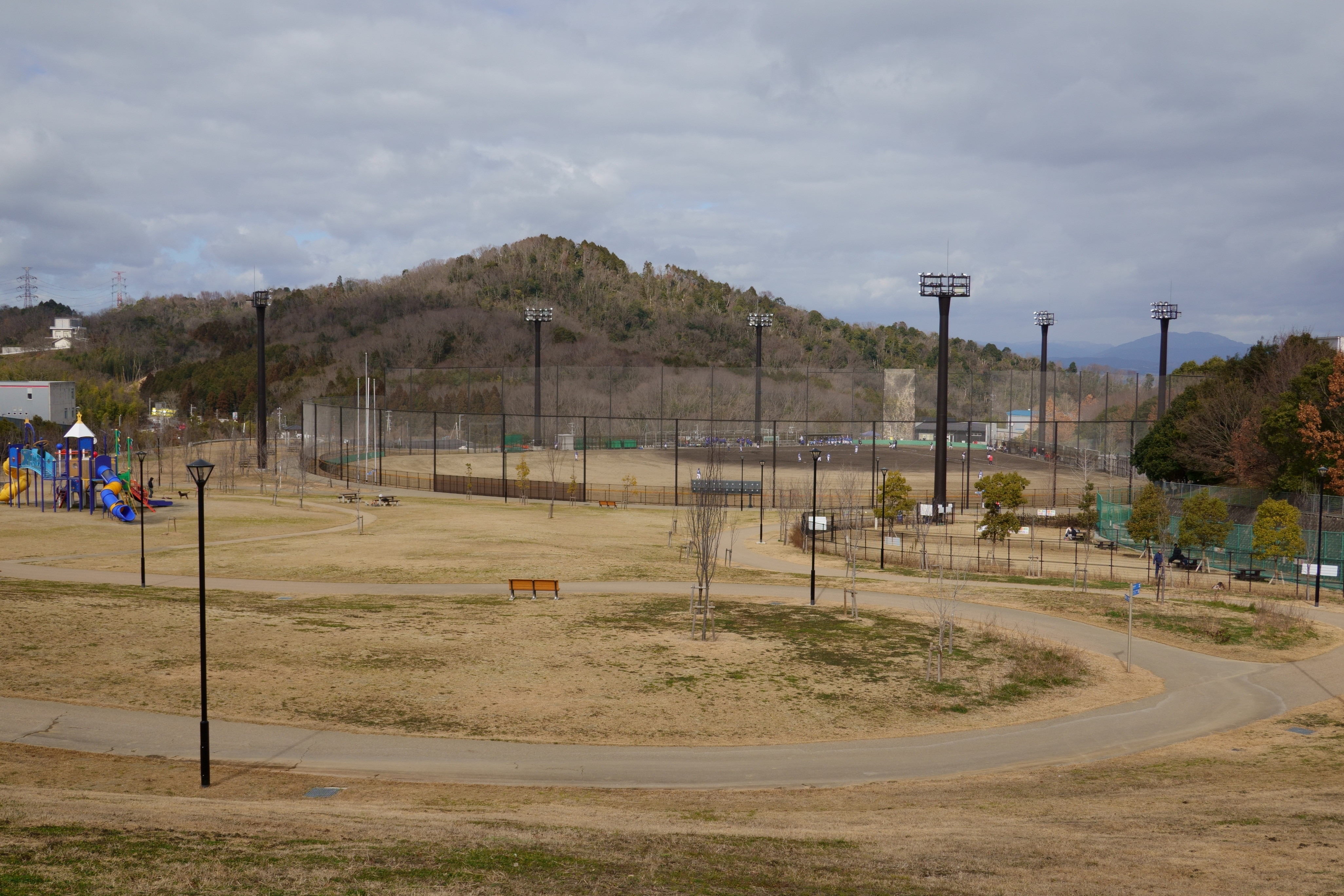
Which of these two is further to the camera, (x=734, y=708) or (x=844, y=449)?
(x=844, y=449)

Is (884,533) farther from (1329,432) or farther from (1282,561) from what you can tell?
(1329,432)

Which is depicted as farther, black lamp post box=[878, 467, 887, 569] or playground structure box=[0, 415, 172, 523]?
playground structure box=[0, 415, 172, 523]

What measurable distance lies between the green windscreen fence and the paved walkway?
17605 mm

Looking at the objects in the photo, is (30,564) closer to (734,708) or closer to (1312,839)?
(734,708)

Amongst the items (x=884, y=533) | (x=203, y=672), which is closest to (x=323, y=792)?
(x=203, y=672)

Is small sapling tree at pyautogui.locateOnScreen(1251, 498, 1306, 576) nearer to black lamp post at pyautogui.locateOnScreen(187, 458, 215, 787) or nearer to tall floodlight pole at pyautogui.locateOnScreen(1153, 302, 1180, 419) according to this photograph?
black lamp post at pyautogui.locateOnScreen(187, 458, 215, 787)

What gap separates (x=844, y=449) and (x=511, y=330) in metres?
91.3

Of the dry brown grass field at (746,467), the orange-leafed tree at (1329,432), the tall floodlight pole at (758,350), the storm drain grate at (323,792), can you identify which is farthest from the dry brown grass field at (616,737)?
the tall floodlight pole at (758,350)

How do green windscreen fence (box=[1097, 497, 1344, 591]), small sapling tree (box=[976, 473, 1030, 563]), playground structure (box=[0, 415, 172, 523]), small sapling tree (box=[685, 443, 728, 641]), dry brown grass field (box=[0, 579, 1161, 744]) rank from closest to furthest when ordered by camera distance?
1. dry brown grass field (box=[0, 579, 1161, 744])
2. small sapling tree (box=[685, 443, 728, 641])
3. green windscreen fence (box=[1097, 497, 1344, 591])
4. small sapling tree (box=[976, 473, 1030, 563])
5. playground structure (box=[0, 415, 172, 523])

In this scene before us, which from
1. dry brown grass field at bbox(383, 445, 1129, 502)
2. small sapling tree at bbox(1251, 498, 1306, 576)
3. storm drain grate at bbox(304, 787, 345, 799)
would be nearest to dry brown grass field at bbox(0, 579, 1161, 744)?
storm drain grate at bbox(304, 787, 345, 799)

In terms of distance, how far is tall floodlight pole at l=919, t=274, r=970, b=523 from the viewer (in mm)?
62188

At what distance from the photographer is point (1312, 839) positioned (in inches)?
547

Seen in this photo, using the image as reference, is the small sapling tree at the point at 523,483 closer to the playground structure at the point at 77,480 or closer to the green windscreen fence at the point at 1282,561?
the playground structure at the point at 77,480

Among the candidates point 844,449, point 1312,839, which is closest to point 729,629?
point 1312,839
